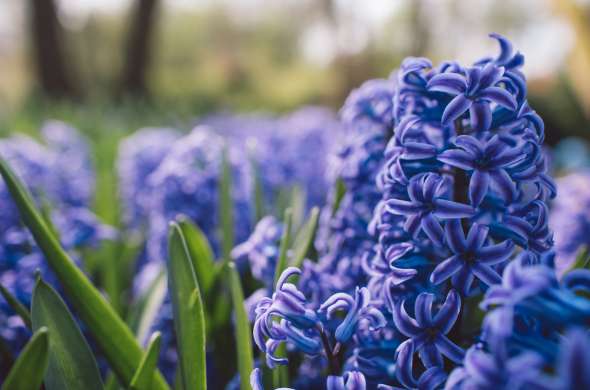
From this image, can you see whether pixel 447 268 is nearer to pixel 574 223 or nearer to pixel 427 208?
pixel 427 208

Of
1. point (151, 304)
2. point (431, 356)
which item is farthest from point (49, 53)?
point (431, 356)

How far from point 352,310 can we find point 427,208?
192mm

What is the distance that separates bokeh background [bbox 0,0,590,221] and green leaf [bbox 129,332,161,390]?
3.25 feet

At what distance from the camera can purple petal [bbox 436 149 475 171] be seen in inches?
36.6

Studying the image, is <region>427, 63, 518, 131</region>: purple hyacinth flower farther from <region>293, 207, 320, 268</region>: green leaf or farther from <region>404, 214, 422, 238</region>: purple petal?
<region>293, 207, 320, 268</region>: green leaf

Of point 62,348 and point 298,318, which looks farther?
point 62,348

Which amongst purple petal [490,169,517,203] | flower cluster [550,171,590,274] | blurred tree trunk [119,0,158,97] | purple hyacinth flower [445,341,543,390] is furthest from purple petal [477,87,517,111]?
blurred tree trunk [119,0,158,97]

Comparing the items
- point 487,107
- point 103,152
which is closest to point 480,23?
point 103,152

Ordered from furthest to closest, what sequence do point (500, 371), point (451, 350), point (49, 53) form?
point (49, 53) → point (451, 350) → point (500, 371)

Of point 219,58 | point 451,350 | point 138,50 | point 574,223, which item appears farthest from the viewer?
point 219,58

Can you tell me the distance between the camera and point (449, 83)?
3.22 ft

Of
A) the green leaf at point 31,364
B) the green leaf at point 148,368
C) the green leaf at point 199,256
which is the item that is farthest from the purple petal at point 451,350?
the green leaf at point 199,256

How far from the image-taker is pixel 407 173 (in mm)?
1021

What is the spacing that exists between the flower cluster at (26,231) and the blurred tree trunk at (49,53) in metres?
11.4
